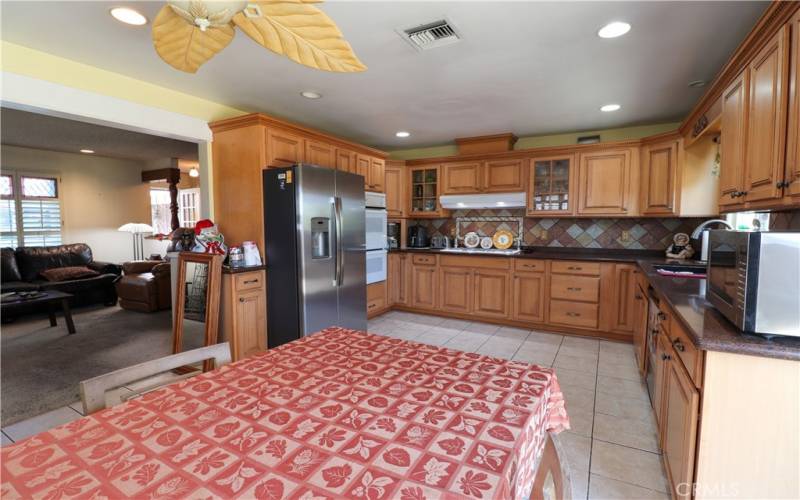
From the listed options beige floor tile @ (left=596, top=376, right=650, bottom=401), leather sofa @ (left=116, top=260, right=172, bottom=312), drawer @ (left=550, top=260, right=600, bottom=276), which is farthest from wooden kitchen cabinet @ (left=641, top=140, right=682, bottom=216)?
leather sofa @ (left=116, top=260, right=172, bottom=312)

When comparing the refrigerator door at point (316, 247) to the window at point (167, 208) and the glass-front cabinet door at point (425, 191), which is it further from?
the window at point (167, 208)

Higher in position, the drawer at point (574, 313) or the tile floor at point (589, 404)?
the drawer at point (574, 313)

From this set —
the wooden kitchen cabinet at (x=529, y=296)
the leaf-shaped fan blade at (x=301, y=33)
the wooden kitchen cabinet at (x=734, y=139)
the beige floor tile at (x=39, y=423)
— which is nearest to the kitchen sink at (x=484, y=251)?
the wooden kitchen cabinet at (x=529, y=296)

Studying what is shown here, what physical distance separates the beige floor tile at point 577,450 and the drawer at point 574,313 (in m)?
2.02

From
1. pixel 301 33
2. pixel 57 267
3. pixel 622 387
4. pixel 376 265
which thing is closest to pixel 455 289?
pixel 376 265

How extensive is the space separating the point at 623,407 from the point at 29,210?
8400 mm

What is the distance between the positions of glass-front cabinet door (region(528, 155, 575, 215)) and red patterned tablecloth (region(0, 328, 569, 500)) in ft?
11.3

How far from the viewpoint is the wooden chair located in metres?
1.07

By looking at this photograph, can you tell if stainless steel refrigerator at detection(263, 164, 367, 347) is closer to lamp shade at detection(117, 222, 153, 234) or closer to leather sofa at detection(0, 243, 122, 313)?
leather sofa at detection(0, 243, 122, 313)

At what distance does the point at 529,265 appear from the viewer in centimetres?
420

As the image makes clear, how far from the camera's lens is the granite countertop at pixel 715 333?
3.89 feet

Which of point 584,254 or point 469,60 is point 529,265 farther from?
point 469,60

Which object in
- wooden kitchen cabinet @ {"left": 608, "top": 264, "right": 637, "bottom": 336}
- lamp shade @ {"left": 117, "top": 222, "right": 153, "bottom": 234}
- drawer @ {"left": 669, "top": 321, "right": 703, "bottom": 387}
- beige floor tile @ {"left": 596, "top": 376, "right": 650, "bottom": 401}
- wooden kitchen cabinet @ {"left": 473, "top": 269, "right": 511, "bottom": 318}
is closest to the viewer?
drawer @ {"left": 669, "top": 321, "right": 703, "bottom": 387}

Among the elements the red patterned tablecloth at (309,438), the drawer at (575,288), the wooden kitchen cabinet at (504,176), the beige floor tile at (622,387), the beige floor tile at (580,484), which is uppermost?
the wooden kitchen cabinet at (504,176)
